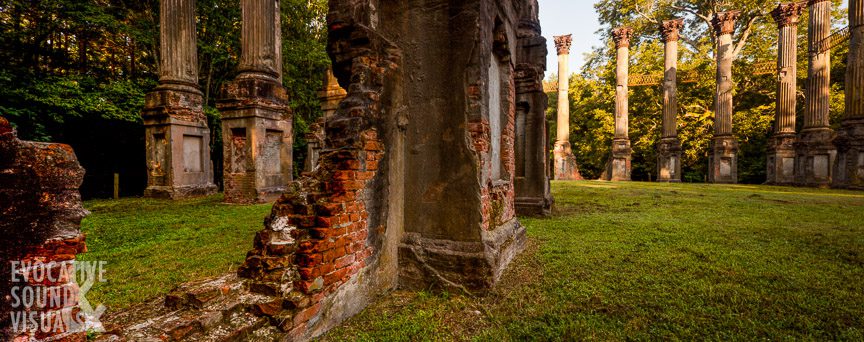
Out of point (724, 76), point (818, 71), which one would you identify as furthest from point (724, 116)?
point (818, 71)

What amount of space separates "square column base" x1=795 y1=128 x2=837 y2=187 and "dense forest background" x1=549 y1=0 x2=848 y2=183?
4.50 metres

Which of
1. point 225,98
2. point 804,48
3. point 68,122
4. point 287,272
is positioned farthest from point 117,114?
point 804,48

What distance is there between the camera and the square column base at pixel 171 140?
10297 millimetres

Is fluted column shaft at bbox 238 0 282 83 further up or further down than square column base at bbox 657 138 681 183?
further up

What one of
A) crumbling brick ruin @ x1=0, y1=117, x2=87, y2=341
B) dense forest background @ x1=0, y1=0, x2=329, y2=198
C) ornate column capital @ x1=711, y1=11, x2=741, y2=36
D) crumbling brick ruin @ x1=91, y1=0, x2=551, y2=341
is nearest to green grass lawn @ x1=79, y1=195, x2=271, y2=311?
crumbling brick ruin @ x1=91, y1=0, x2=551, y2=341

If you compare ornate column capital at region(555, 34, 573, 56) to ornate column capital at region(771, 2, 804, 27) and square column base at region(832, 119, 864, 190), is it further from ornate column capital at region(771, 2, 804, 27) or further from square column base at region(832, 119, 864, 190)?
square column base at region(832, 119, 864, 190)

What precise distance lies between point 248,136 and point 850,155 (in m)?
22.2

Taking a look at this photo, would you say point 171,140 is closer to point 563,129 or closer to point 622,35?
point 563,129

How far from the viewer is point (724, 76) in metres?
19.8

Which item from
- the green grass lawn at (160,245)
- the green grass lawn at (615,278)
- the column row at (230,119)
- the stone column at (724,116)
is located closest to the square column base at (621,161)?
the stone column at (724,116)

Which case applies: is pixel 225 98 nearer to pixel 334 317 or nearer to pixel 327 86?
pixel 327 86

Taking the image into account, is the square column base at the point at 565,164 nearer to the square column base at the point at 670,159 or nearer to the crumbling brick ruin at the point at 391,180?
the square column base at the point at 670,159

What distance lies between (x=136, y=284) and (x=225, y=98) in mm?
6749

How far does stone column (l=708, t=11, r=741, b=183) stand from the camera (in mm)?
19312
